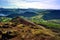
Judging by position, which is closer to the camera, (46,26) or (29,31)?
(29,31)

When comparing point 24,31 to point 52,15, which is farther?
point 52,15

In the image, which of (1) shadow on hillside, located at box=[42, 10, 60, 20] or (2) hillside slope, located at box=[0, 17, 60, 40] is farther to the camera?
(1) shadow on hillside, located at box=[42, 10, 60, 20]

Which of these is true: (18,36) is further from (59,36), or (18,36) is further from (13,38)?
(59,36)

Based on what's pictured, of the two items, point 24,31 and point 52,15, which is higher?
point 52,15

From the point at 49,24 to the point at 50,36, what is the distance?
43.3 inches

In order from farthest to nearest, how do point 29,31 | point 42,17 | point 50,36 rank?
point 42,17
point 29,31
point 50,36

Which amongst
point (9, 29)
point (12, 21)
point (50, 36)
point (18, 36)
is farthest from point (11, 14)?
point (50, 36)

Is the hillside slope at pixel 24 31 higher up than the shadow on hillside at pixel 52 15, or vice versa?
the shadow on hillside at pixel 52 15

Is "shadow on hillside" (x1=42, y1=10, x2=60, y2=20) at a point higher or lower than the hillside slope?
higher

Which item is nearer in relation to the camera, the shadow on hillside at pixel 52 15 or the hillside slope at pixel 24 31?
the hillside slope at pixel 24 31

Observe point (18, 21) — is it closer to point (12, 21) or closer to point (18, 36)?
point (12, 21)

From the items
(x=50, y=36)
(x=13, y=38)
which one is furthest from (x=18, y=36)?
(x=50, y=36)

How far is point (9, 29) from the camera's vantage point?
6.33 meters

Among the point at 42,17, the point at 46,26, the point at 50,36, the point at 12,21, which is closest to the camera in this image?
the point at 50,36
